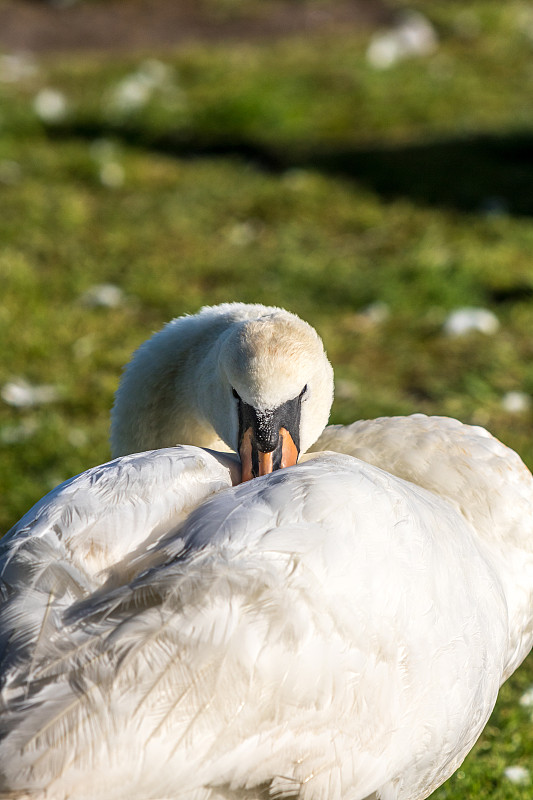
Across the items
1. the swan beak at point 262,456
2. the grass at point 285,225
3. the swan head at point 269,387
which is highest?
the swan head at point 269,387

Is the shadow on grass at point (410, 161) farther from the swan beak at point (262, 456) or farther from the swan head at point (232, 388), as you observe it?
the swan beak at point (262, 456)

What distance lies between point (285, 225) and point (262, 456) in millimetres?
3857

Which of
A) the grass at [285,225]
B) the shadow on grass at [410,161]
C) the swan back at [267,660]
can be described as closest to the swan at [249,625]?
the swan back at [267,660]

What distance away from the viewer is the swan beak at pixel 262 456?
2.49 m

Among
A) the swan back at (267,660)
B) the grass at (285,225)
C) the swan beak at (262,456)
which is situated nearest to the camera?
the swan back at (267,660)

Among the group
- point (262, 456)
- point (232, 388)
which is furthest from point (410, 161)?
point (262, 456)

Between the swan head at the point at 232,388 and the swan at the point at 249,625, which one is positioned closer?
the swan at the point at 249,625

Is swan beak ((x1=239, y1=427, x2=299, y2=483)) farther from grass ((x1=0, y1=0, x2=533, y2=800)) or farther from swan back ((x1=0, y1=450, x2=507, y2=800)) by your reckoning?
grass ((x1=0, y1=0, x2=533, y2=800))

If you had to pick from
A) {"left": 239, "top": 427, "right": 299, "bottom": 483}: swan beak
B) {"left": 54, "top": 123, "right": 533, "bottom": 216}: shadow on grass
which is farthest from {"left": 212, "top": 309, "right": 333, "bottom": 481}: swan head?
{"left": 54, "top": 123, "right": 533, "bottom": 216}: shadow on grass

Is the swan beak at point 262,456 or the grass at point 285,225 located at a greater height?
the swan beak at point 262,456

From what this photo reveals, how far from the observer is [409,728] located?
7.01 feet

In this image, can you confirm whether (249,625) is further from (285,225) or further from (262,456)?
(285,225)

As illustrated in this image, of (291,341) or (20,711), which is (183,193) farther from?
(20,711)

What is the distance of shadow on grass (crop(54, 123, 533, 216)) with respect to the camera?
670 cm
